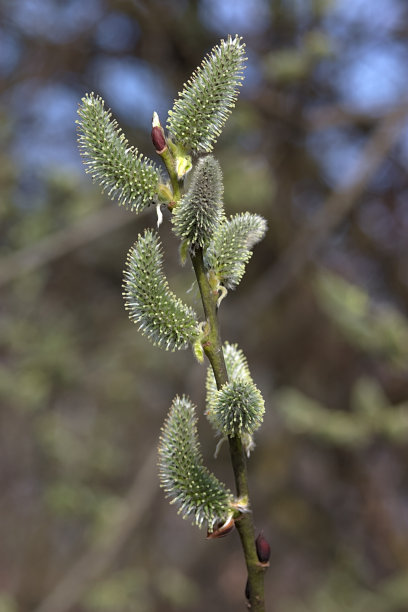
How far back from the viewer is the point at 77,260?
20.1ft

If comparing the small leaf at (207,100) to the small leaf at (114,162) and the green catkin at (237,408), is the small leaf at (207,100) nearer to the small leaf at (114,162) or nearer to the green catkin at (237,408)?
the small leaf at (114,162)

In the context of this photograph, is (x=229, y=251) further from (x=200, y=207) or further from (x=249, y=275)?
(x=249, y=275)

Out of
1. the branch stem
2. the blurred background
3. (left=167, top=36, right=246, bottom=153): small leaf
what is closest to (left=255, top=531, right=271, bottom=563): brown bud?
the branch stem

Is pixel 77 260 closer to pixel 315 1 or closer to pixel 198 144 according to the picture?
pixel 315 1

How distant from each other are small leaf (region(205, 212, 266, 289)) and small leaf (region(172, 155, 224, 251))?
0.05 m

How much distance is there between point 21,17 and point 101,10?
1.82ft

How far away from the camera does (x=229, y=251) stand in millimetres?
1241

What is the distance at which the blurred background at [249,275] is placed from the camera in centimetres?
436

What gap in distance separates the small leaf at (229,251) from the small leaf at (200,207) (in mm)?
47

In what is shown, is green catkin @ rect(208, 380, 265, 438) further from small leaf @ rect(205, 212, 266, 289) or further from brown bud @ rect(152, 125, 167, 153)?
brown bud @ rect(152, 125, 167, 153)

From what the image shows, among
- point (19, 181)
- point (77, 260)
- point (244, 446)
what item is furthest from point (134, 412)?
point (244, 446)

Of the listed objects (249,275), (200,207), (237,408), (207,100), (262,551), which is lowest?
(262,551)

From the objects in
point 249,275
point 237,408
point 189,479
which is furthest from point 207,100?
point 249,275

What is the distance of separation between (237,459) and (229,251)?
0.35m
